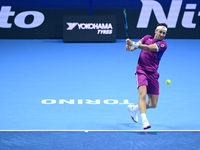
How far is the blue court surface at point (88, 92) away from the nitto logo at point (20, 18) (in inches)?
72.5

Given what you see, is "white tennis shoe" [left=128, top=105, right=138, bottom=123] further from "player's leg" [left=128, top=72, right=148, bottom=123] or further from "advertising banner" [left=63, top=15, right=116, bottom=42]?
"advertising banner" [left=63, top=15, right=116, bottom=42]

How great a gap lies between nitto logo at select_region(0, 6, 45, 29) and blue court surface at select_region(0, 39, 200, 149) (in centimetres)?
184

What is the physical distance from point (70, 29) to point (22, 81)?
624 cm

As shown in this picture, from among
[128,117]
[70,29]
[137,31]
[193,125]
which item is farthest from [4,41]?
[193,125]

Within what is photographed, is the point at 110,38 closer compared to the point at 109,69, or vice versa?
the point at 109,69

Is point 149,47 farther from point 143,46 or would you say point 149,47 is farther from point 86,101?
point 86,101

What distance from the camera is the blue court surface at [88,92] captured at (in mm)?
7066

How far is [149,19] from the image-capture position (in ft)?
55.4

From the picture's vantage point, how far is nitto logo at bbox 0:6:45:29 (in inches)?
653

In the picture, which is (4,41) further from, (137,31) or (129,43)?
(129,43)

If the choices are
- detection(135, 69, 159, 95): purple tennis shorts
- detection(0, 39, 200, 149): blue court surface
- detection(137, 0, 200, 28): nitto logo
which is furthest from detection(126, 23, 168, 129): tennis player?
detection(137, 0, 200, 28): nitto logo

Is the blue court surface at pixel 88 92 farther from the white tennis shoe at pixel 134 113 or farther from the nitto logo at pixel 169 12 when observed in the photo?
the nitto logo at pixel 169 12

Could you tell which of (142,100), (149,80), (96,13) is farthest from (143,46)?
(96,13)

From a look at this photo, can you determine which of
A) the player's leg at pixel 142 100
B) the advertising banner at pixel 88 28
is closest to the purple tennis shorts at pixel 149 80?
the player's leg at pixel 142 100
